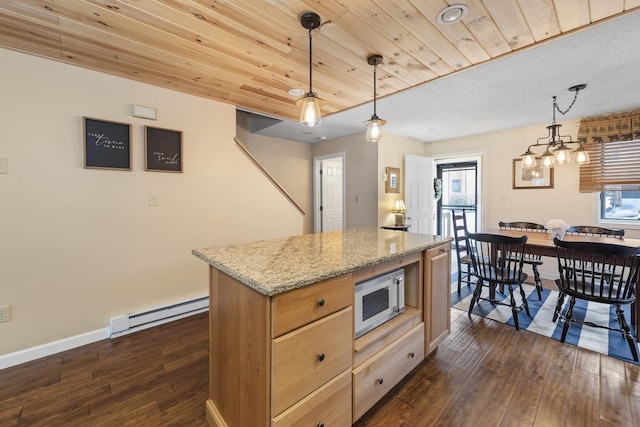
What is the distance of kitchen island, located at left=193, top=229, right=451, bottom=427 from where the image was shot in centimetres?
105

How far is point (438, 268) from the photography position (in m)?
2.01

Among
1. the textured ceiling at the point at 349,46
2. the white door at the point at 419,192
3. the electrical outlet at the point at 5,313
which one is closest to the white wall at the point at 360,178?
the white door at the point at 419,192

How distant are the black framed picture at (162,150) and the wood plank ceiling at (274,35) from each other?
1.55 ft

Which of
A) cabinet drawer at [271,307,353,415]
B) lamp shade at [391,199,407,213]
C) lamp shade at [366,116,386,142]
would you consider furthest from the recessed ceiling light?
lamp shade at [391,199,407,213]

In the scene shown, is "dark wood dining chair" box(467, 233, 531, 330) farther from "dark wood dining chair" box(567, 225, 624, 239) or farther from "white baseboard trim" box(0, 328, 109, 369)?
"white baseboard trim" box(0, 328, 109, 369)

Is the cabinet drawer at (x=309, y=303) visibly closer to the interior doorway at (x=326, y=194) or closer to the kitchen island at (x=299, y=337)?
the kitchen island at (x=299, y=337)

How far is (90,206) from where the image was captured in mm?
2316

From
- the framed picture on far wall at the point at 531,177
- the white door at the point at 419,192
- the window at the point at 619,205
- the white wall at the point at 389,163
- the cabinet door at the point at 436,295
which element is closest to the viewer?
the cabinet door at the point at 436,295

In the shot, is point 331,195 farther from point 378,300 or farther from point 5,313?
point 5,313

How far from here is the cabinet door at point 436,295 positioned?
6.24ft

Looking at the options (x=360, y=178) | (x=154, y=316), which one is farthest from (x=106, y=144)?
(x=360, y=178)

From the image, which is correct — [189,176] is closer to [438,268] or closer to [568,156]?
[438,268]

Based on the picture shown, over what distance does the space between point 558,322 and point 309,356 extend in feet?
8.99

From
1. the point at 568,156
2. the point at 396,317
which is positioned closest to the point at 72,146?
the point at 396,317
